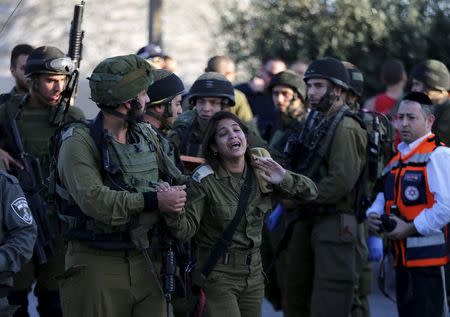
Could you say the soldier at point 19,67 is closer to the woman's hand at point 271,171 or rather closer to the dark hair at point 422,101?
the woman's hand at point 271,171

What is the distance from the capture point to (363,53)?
13547 mm

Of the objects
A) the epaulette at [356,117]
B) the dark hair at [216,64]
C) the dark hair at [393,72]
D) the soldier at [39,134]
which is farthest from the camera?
the dark hair at [393,72]

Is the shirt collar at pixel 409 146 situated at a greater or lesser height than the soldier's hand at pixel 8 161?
greater

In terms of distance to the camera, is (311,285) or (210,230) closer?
(210,230)

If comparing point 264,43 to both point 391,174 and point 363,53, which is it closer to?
point 363,53

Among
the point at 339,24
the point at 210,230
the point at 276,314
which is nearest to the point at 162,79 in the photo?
the point at 210,230

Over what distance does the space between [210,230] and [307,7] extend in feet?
26.1

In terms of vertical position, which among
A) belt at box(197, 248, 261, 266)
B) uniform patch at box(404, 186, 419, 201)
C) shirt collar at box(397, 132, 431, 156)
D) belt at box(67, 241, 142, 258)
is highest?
shirt collar at box(397, 132, 431, 156)

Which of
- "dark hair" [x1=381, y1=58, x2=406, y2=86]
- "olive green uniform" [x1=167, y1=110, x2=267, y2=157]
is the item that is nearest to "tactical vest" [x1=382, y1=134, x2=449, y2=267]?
"olive green uniform" [x1=167, y1=110, x2=267, y2=157]

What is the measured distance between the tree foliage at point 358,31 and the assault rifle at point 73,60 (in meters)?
6.58

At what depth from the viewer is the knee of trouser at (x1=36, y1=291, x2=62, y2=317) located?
7449 millimetres

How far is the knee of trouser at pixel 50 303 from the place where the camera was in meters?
7.45

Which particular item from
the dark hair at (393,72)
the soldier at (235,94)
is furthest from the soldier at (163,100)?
the dark hair at (393,72)

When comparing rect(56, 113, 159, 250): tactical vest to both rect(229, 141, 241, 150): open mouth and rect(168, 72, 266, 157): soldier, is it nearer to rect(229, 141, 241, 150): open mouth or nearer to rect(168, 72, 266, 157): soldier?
rect(229, 141, 241, 150): open mouth
